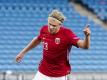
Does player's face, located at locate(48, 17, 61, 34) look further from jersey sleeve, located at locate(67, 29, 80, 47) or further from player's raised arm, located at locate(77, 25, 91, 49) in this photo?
player's raised arm, located at locate(77, 25, 91, 49)

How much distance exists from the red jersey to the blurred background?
5.29 m

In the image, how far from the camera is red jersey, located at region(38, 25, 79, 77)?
5492 millimetres

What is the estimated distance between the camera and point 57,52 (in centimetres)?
550

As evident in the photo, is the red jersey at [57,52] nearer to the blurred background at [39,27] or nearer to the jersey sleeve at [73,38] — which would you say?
the jersey sleeve at [73,38]

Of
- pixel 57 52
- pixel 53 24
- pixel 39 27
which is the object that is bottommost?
pixel 57 52

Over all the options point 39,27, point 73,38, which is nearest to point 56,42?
point 73,38

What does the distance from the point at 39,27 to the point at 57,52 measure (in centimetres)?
825

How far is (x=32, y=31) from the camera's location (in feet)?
44.3

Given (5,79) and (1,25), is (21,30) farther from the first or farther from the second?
(5,79)

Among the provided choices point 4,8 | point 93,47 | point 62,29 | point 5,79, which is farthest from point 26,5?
point 62,29

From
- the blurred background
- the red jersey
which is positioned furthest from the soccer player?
the blurred background

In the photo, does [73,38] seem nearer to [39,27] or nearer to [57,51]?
[57,51]

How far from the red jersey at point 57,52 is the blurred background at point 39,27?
5.29 metres

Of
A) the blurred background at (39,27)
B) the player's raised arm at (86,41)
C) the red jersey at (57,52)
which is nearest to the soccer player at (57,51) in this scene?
the red jersey at (57,52)
